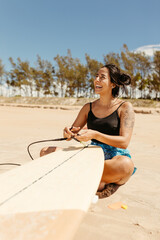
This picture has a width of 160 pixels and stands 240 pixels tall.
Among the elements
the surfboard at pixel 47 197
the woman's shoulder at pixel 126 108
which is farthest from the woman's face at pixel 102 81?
the surfboard at pixel 47 197

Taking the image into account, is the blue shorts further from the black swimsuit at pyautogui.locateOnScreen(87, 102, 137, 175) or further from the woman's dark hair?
the woman's dark hair

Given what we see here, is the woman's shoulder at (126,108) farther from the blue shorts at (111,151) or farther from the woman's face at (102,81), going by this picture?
the blue shorts at (111,151)

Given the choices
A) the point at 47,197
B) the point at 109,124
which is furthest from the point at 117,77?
the point at 47,197

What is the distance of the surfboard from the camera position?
0.82m

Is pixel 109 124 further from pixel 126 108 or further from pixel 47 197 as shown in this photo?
pixel 47 197

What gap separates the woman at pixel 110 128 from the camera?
6.81 ft

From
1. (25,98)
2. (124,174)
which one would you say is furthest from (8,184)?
(25,98)

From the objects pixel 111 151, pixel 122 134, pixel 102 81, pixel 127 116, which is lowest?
pixel 111 151

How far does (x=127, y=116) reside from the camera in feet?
7.29

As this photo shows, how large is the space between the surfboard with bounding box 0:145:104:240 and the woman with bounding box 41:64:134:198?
0.35m

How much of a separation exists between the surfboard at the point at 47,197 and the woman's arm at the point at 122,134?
300mm

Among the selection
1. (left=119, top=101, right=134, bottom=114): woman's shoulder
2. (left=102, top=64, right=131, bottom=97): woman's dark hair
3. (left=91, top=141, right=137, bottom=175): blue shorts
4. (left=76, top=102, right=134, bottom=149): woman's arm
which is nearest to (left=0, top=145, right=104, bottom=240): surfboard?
(left=76, top=102, right=134, bottom=149): woman's arm

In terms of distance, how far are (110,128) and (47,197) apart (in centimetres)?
131

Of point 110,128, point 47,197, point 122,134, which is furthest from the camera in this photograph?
point 110,128
